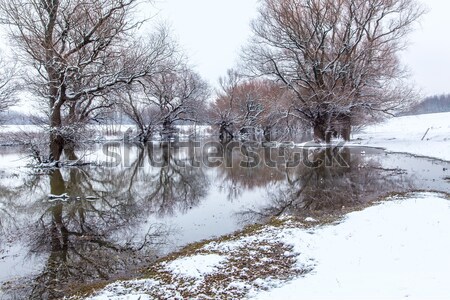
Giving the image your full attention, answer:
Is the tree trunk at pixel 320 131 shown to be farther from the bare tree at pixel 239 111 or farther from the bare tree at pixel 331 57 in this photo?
the bare tree at pixel 239 111

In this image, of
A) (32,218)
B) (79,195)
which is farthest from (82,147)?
(32,218)

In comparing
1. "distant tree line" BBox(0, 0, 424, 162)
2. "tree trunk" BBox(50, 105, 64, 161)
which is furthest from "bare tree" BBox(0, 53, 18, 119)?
"tree trunk" BBox(50, 105, 64, 161)

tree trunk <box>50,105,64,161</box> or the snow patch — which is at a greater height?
tree trunk <box>50,105,64,161</box>

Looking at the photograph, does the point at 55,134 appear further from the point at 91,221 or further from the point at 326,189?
the point at 326,189

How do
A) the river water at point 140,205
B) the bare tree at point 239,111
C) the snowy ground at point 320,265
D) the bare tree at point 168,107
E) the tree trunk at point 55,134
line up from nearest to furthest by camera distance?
the snowy ground at point 320,265
the river water at point 140,205
the tree trunk at point 55,134
the bare tree at point 168,107
the bare tree at point 239,111

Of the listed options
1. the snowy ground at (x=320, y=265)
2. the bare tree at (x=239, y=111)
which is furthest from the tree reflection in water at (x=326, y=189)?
the bare tree at (x=239, y=111)

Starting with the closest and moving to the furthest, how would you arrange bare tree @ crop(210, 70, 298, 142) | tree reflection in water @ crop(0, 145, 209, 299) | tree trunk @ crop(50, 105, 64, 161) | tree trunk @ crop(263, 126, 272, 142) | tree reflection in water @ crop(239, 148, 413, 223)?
tree reflection in water @ crop(0, 145, 209, 299)
tree reflection in water @ crop(239, 148, 413, 223)
tree trunk @ crop(50, 105, 64, 161)
tree trunk @ crop(263, 126, 272, 142)
bare tree @ crop(210, 70, 298, 142)

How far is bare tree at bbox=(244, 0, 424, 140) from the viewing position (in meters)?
24.2

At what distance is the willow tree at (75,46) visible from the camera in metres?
14.1

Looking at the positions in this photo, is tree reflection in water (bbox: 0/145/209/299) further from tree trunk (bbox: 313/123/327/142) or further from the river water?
tree trunk (bbox: 313/123/327/142)

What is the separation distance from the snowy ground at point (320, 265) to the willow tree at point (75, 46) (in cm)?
1163

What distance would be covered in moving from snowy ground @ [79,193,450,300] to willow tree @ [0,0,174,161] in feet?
38.2

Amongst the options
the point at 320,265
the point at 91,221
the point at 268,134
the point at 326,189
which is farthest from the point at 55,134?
the point at 268,134

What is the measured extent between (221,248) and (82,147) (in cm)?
1416
